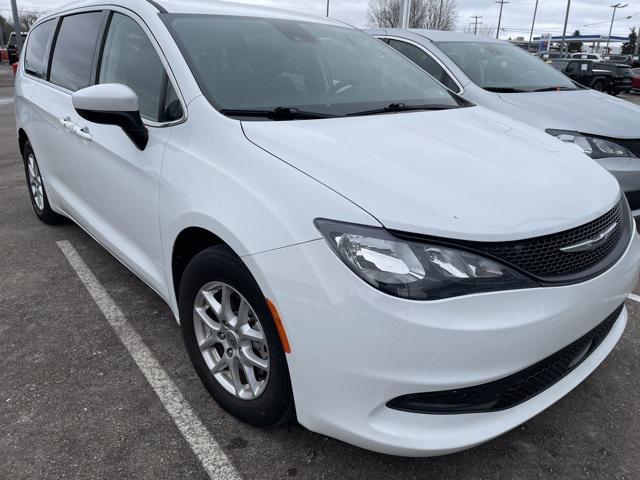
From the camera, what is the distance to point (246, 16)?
9.14 feet

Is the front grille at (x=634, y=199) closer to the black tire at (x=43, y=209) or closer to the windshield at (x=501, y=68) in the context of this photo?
the windshield at (x=501, y=68)

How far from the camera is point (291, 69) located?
2.59 meters

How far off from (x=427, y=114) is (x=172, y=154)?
125 centimetres

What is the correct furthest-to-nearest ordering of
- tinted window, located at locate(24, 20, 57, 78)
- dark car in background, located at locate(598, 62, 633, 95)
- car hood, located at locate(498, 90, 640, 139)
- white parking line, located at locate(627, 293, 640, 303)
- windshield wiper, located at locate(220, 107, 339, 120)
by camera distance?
dark car in background, located at locate(598, 62, 633, 95)
car hood, located at locate(498, 90, 640, 139)
tinted window, located at locate(24, 20, 57, 78)
white parking line, located at locate(627, 293, 640, 303)
windshield wiper, located at locate(220, 107, 339, 120)

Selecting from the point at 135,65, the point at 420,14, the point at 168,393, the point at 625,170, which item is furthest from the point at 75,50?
the point at 420,14

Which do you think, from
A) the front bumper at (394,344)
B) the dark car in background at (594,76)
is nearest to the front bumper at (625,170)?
the front bumper at (394,344)

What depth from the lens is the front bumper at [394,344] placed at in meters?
1.55

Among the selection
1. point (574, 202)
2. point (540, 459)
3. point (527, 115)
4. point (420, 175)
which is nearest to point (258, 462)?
point (540, 459)

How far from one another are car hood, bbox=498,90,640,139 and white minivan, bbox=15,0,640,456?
1845mm

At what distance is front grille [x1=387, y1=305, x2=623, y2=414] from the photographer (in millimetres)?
1645

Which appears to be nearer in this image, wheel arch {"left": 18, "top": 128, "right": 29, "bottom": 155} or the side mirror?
the side mirror


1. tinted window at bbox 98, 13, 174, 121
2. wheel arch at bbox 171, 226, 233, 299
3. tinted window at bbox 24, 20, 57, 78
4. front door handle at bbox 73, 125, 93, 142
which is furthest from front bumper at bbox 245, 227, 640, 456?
tinted window at bbox 24, 20, 57, 78

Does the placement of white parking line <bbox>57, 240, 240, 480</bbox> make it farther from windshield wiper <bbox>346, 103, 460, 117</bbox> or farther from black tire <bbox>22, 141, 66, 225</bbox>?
windshield wiper <bbox>346, 103, 460, 117</bbox>

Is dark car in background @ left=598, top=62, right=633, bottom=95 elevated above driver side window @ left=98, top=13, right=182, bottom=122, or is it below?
below
